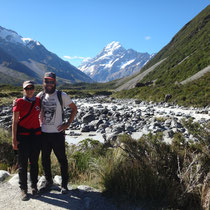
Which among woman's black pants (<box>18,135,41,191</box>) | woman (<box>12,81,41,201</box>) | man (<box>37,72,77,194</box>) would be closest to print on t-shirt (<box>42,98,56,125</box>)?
man (<box>37,72,77,194</box>)

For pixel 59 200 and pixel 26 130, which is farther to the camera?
pixel 26 130

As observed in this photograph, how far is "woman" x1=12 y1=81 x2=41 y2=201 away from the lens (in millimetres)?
3811

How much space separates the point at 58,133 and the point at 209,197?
2.93 metres

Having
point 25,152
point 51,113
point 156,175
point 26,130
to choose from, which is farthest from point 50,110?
point 156,175

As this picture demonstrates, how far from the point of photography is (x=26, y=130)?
3896mm

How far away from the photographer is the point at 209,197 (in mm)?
3012

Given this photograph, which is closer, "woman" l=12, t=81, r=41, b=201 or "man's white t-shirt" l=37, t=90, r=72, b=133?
"woman" l=12, t=81, r=41, b=201

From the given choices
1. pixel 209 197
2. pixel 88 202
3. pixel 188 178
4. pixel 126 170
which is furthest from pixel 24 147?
pixel 209 197

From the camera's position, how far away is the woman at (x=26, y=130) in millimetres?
3811

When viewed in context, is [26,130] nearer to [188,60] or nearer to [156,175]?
[156,175]

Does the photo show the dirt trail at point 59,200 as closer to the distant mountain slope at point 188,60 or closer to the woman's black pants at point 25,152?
the woman's black pants at point 25,152

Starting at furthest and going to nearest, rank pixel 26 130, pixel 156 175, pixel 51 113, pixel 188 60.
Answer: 1. pixel 188 60
2. pixel 51 113
3. pixel 26 130
4. pixel 156 175

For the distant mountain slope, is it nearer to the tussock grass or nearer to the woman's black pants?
the tussock grass

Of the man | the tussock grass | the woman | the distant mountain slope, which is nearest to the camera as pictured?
the tussock grass
